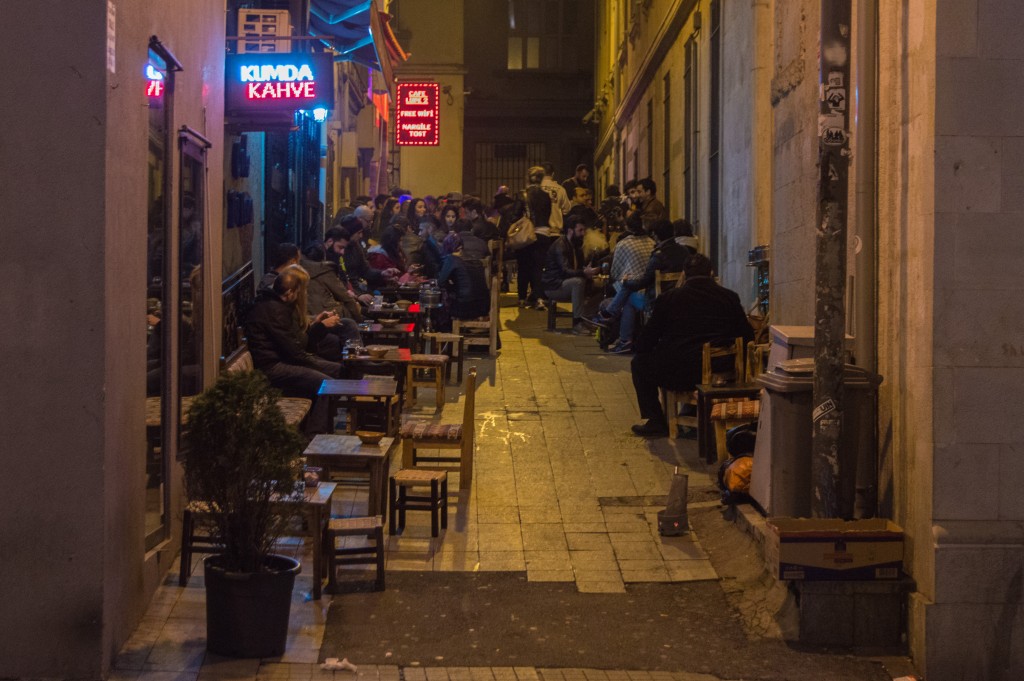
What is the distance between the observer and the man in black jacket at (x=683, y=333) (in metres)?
11.6

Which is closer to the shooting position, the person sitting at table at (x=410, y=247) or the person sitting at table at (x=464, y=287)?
the person sitting at table at (x=464, y=287)

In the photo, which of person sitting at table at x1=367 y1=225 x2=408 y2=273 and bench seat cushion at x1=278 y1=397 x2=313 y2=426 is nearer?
bench seat cushion at x1=278 y1=397 x2=313 y2=426

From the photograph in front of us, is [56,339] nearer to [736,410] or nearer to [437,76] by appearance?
[736,410]

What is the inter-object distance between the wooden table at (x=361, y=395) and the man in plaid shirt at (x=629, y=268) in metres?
5.75

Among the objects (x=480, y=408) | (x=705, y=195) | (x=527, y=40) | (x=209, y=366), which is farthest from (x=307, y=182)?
(x=527, y=40)

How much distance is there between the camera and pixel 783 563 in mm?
6598

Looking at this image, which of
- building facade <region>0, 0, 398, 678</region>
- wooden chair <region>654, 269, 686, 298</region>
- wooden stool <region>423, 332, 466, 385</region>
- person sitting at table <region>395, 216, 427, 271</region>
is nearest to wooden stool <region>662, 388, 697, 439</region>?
wooden stool <region>423, 332, 466, 385</region>

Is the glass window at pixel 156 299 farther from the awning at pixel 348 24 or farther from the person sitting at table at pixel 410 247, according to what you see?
the person sitting at table at pixel 410 247

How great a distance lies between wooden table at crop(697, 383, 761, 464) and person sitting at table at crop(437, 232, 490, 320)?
227 inches

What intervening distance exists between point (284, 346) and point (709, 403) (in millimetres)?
3863

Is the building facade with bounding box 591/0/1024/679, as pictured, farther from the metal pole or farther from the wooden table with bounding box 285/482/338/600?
the wooden table with bounding box 285/482/338/600

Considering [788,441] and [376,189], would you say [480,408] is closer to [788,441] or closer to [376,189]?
[788,441]

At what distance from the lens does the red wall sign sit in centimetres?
3525

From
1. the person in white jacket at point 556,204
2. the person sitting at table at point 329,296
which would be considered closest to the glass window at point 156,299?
the person sitting at table at point 329,296
